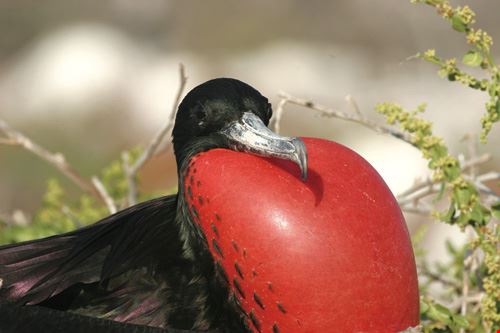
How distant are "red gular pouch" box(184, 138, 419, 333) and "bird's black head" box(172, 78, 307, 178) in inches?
5.2

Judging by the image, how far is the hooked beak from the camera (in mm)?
2357

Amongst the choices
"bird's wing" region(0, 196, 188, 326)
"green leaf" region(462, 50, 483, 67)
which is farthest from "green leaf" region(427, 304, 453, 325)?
"bird's wing" region(0, 196, 188, 326)

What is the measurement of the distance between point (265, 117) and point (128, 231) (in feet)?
1.57

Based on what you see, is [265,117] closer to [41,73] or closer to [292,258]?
[292,258]

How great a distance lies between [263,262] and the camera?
2.34m

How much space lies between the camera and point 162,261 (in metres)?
2.63

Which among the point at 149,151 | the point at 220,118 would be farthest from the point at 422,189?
the point at 220,118

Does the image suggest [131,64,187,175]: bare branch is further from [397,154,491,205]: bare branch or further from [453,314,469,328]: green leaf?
[453,314,469,328]: green leaf

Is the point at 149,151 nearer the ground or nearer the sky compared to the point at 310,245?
nearer the ground

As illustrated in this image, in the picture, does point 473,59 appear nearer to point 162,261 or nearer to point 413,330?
point 413,330

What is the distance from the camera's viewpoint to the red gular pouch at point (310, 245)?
2307 millimetres

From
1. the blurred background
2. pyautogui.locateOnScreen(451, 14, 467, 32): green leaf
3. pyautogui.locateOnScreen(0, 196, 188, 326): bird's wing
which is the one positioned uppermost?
pyautogui.locateOnScreen(451, 14, 467, 32): green leaf

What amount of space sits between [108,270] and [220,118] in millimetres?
486

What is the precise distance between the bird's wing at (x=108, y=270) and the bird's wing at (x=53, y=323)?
0.16 ft
